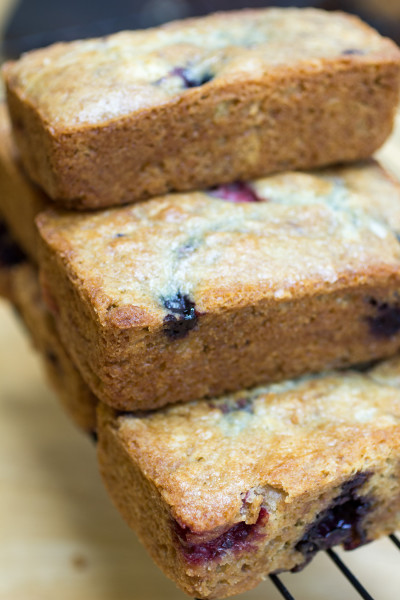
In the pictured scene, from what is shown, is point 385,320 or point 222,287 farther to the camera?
point 385,320

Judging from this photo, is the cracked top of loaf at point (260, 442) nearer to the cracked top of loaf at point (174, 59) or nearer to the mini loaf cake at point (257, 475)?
the mini loaf cake at point (257, 475)

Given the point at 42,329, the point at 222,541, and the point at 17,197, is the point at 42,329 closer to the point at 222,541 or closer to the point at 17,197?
the point at 17,197

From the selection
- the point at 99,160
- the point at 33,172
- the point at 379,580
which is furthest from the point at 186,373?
the point at 379,580

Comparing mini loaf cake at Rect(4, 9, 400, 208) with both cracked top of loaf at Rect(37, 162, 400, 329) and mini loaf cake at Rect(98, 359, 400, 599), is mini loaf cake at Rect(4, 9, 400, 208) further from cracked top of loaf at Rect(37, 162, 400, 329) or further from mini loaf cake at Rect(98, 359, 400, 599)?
mini loaf cake at Rect(98, 359, 400, 599)

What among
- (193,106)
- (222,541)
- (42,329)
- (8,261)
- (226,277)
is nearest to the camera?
(222,541)

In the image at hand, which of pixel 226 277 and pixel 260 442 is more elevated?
pixel 226 277

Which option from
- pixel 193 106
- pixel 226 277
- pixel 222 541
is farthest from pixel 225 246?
pixel 222 541

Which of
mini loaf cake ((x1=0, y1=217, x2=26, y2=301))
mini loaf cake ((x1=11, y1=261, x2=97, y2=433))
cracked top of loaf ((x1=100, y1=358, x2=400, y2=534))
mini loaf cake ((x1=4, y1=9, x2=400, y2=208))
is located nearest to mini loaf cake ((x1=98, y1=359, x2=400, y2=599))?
cracked top of loaf ((x1=100, y1=358, x2=400, y2=534))
